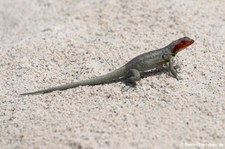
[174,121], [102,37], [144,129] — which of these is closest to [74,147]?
[144,129]

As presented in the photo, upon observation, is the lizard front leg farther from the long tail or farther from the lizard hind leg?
the long tail

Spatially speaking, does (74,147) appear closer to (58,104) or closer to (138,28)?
(58,104)

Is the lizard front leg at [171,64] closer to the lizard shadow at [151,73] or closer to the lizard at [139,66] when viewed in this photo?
the lizard at [139,66]

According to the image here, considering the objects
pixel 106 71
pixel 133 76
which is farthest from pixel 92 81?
pixel 133 76

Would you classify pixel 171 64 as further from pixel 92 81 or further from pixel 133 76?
pixel 92 81

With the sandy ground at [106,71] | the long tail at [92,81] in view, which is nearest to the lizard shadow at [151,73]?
the sandy ground at [106,71]

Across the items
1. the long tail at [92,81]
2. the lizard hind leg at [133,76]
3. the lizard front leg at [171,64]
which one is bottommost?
the long tail at [92,81]
